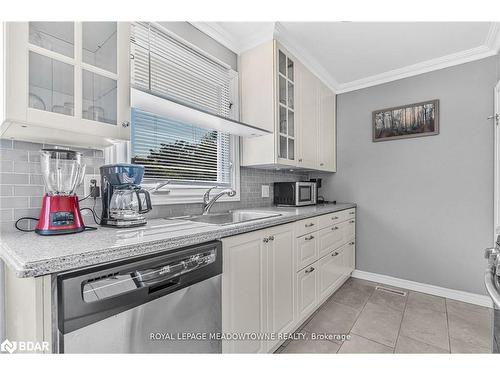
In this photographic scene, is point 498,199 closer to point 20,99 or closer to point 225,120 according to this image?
point 225,120

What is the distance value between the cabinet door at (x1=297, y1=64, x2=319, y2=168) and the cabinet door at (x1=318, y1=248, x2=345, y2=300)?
94 cm

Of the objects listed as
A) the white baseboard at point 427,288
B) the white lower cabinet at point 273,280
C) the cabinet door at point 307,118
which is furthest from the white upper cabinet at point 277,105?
the white baseboard at point 427,288

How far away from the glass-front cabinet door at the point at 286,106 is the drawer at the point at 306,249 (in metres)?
0.73

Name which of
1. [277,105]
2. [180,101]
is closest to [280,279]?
[180,101]

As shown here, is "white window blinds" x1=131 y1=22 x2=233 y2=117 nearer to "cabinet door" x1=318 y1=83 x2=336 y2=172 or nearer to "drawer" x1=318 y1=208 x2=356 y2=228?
"cabinet door" x1=318 y1=83 x2=336 y2=172

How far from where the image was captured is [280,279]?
1.58 meters

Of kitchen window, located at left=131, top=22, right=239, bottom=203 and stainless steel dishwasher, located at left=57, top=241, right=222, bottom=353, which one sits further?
kitchen window, located at left=131, top=22, right=239, bottom=203

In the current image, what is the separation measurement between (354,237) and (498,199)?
1.34m

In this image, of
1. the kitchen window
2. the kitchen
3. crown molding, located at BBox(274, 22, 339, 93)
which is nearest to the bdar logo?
the kitchen

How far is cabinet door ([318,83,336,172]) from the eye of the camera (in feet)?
9.18

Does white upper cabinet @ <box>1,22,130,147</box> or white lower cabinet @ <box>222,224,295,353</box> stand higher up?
white upper cabinet @ <box>1,22,130,147</box>

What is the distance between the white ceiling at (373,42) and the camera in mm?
1994

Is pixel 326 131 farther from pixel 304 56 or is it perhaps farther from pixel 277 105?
pixel 277 105
